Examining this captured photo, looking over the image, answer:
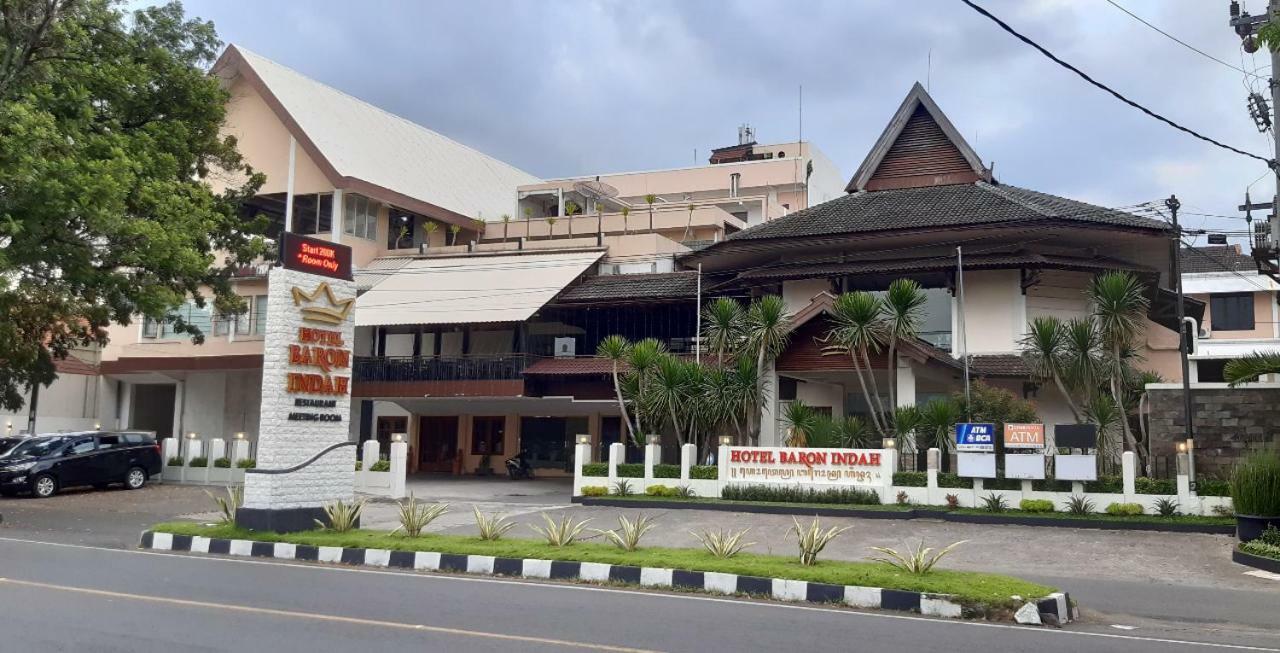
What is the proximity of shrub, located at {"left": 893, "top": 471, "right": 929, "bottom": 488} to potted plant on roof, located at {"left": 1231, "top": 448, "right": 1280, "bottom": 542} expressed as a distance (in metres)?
5.62

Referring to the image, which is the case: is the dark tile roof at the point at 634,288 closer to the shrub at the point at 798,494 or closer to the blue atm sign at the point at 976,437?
the shrub at the point at 798,494

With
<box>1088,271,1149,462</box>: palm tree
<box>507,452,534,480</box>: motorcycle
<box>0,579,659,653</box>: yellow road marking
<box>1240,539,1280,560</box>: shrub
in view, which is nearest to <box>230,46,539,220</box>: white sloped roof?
<box>507,452,534,480</box>: motorcycle

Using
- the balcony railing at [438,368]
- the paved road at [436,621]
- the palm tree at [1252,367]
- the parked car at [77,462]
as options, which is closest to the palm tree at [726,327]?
the balcony railing at [438,368]

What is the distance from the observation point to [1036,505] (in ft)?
62.3

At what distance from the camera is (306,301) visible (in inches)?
661

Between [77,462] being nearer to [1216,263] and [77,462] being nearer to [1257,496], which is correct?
[1257,496]

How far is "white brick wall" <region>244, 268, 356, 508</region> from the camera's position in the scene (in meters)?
15.8

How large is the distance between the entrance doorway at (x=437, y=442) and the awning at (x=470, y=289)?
4978 millimetres

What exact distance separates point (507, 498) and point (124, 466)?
9687 mm

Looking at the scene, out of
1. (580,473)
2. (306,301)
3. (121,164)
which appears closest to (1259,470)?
(580,473)

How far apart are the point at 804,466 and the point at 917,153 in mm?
12678

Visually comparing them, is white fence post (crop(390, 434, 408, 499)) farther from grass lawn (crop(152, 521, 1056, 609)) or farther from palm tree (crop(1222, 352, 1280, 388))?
palm tree (crop(1222, 352, 1280, 388))

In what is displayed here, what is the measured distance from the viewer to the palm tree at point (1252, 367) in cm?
1667

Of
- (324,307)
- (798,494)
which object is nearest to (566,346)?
(798,494)
